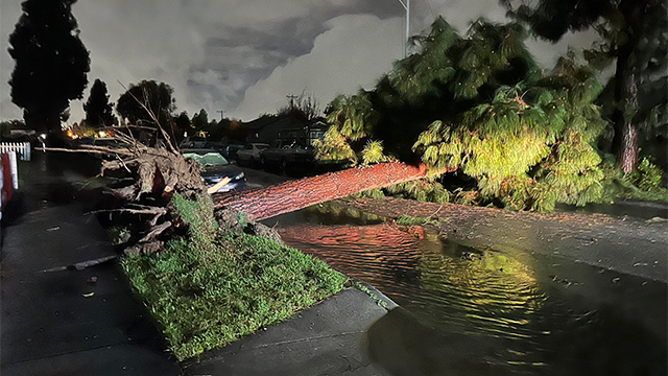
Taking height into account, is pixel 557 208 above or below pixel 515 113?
below

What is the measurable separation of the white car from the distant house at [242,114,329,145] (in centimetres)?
1432

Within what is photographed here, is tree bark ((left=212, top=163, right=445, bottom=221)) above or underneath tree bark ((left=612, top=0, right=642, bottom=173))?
underneath

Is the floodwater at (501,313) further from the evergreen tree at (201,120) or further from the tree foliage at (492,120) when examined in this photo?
the evergreen tree at (201,120)

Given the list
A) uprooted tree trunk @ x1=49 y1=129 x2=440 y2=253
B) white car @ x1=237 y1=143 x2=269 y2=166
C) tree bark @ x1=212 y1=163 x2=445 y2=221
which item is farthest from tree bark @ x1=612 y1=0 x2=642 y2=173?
white car @ x1=237 y1=143 x2=269 y2=166

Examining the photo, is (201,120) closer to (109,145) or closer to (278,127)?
(278,127)

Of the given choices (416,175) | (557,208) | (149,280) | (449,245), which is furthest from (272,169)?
(149,280)

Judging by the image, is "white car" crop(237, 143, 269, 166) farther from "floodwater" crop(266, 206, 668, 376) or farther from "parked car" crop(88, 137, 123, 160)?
"floodwater" crop(266, 206, 668, 376)

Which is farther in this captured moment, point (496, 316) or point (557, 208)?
point (557, 208)

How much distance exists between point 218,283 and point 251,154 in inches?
867

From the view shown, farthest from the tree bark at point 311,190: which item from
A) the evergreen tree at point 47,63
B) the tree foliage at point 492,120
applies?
the evergreen tree at point 47,63

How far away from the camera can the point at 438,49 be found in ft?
36.2

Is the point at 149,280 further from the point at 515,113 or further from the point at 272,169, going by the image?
the point at 272,169

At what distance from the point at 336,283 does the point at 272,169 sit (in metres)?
19.4

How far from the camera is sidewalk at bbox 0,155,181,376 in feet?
11.0
